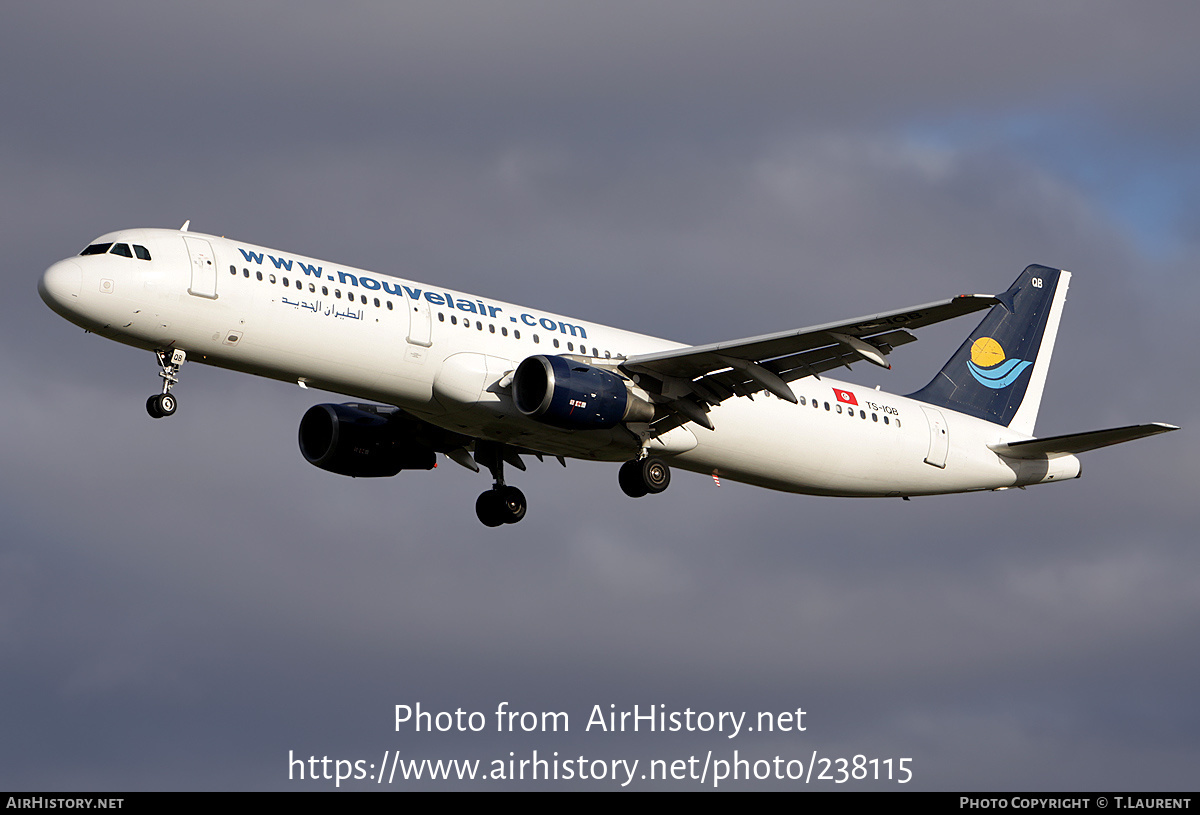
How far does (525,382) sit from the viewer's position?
38.9m

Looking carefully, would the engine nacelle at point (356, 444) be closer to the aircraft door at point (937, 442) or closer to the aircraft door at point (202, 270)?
the aircraft door at point (202, 270)

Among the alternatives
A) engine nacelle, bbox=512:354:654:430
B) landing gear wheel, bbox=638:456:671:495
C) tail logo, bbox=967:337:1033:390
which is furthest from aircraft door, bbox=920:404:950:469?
engine nacelle, bbox=512:354:654:430

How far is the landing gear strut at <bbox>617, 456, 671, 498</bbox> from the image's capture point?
41969mm

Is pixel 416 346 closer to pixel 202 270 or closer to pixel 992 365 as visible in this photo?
pixel 202 270

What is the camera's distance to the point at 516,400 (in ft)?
128

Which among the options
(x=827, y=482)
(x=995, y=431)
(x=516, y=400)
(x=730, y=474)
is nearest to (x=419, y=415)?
(x=516, y=400)

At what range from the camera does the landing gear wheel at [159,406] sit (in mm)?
36688

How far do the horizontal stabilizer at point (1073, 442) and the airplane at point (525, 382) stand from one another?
68 millimetres

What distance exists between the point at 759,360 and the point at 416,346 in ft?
28.0

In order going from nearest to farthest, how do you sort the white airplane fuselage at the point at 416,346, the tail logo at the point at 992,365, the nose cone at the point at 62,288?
the nose cone at the point at 62,288 → the white airplane fuselage at the point at 416,346 → the tail logo at the point at 992,365

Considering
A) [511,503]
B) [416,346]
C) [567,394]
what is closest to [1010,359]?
[511,503]

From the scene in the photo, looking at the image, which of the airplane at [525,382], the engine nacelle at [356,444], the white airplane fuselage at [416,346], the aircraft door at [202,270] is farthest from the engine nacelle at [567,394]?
the aircraft door at [202,270]

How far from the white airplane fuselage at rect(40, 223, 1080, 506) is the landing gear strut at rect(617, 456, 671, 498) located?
1.16ft

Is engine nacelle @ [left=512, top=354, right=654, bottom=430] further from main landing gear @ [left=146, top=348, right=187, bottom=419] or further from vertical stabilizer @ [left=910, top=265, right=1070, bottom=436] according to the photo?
vertical stabilizer @ [left=910, top=265, right=1070, bottom=436]
